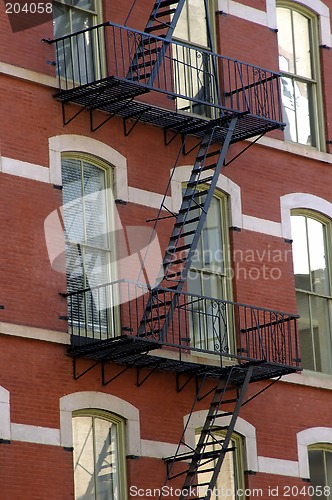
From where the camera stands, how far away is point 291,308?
25.6 m

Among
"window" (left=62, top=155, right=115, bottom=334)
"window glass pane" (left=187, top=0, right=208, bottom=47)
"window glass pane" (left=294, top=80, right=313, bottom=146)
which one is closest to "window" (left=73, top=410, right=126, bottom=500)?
"window" (left=62, top=155, right=115, bottom=334)

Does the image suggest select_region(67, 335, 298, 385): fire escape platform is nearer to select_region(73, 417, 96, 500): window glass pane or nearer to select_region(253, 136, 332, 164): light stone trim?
select_region(73, 417, 96, 500): window glass pane

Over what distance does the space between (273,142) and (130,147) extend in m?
3.05

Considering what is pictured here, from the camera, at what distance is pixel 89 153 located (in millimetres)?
23500

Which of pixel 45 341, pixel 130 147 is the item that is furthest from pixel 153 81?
pixel 45 341

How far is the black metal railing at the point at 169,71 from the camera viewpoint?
2369cm

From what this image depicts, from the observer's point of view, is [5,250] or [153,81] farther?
[153,81]

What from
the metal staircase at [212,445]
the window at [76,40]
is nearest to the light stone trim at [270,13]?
the window at [76,40]

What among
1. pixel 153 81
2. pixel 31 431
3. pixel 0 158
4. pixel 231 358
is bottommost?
pixel 31 431

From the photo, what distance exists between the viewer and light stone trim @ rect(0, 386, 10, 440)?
21.3m

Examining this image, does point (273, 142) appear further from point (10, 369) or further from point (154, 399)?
point (10, 369)

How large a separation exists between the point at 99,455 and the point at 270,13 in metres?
8.31

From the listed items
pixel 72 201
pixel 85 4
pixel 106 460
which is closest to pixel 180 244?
pixel 72 201

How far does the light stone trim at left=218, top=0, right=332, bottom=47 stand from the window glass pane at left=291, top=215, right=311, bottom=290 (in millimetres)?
3246
